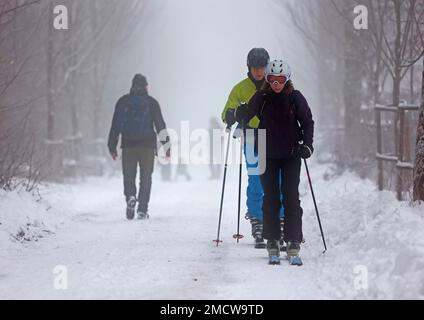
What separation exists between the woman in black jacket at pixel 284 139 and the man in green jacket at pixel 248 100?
0.92 metres

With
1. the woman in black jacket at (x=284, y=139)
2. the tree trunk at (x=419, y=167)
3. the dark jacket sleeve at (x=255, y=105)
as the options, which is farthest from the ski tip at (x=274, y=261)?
the tree trunk at (x=419, y=167)

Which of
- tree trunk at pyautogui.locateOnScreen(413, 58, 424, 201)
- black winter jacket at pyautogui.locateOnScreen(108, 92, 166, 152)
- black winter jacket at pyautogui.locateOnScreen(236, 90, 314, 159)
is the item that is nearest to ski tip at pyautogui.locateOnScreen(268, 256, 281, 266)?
black winter jacket at pyautogui.locateOnScreen(236, 90, 314, 159)

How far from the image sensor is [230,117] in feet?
23.9

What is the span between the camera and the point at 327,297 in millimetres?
4934

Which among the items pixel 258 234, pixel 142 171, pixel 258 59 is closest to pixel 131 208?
pixel 142 171

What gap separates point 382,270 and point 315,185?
8.92 meters

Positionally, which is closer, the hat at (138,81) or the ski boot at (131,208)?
the ski boot at (131,208)

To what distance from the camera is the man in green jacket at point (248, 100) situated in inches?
296

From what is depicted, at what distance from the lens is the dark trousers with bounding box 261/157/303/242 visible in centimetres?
646

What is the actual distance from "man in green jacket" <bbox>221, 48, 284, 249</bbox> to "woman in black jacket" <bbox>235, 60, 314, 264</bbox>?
92 cm

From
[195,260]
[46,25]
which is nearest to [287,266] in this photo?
[195,260]

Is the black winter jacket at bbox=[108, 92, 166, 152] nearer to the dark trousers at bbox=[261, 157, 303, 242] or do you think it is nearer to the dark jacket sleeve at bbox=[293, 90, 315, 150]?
the dark trousers at bbox=[261, 157, 303, 242]

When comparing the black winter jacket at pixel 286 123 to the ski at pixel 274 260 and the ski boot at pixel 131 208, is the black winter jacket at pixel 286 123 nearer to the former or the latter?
the ski at pixel 274 260
